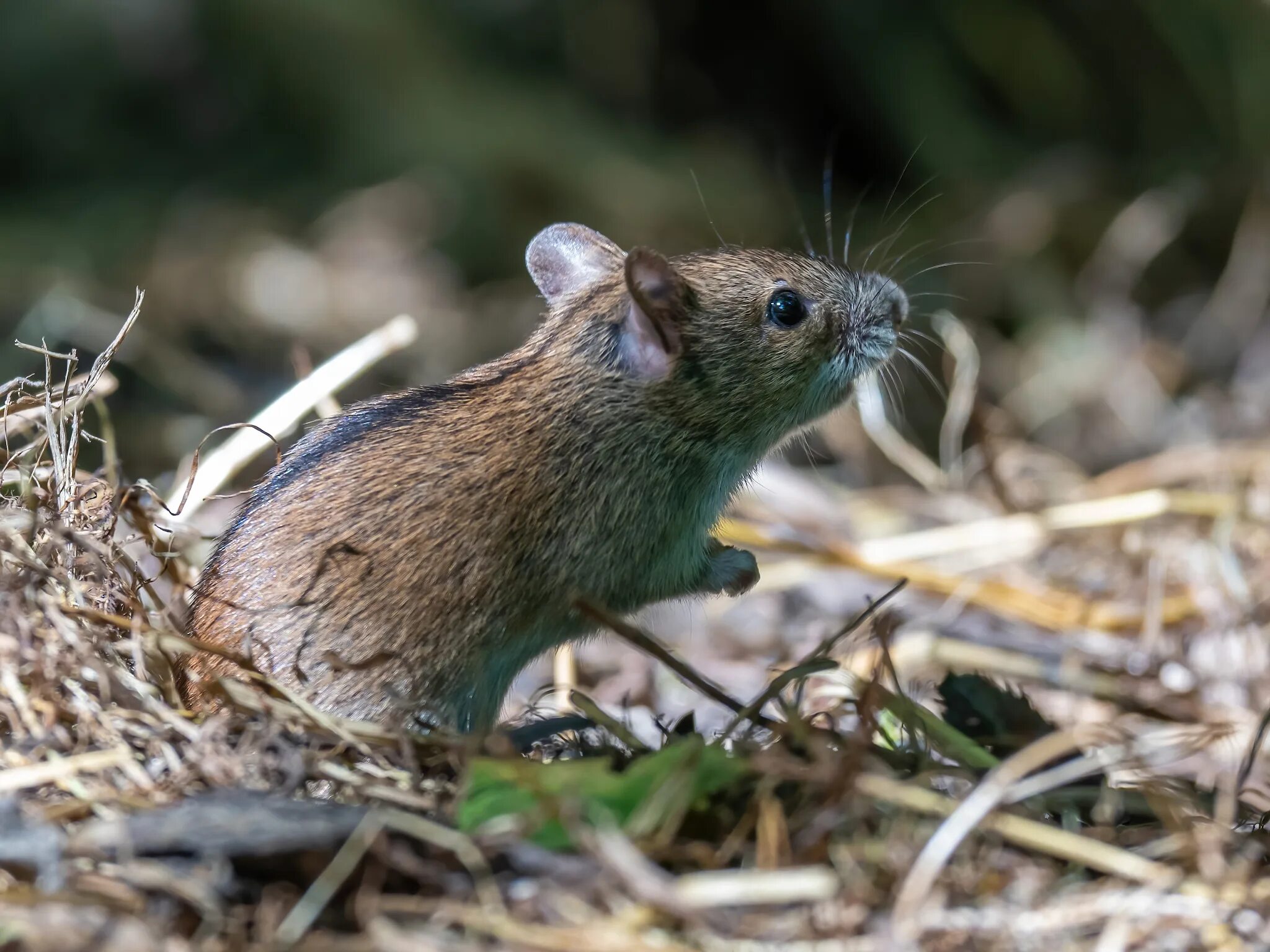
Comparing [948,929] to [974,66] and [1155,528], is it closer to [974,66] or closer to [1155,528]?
[1155,528]

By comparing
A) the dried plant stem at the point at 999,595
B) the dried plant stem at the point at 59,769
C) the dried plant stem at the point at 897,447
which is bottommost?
the dried plant stem at the point at 999,595

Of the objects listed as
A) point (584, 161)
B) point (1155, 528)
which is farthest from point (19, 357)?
point (1155, 528)

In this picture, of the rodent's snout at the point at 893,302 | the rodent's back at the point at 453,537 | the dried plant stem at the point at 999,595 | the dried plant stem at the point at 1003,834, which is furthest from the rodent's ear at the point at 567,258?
the dried plant stem at the point at 1003,834

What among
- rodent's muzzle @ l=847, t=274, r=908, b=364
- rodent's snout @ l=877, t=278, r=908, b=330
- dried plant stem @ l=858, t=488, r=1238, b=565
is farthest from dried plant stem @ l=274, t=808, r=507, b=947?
dried plant stem @ l=858, t=488, r=1238, b=565

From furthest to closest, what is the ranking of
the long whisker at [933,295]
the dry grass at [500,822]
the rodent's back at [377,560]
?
1. the long whisker at [933,295]
2. the rodent's back at [377,560]
3. the dry grass at [500,822]

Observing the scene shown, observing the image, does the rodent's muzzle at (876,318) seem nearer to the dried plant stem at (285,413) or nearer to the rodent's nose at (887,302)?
the rodent's nose at (887,302)

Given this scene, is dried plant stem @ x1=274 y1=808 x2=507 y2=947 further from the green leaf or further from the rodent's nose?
the rodent's nose

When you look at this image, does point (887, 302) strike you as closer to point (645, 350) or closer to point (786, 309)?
point (786, 309)
